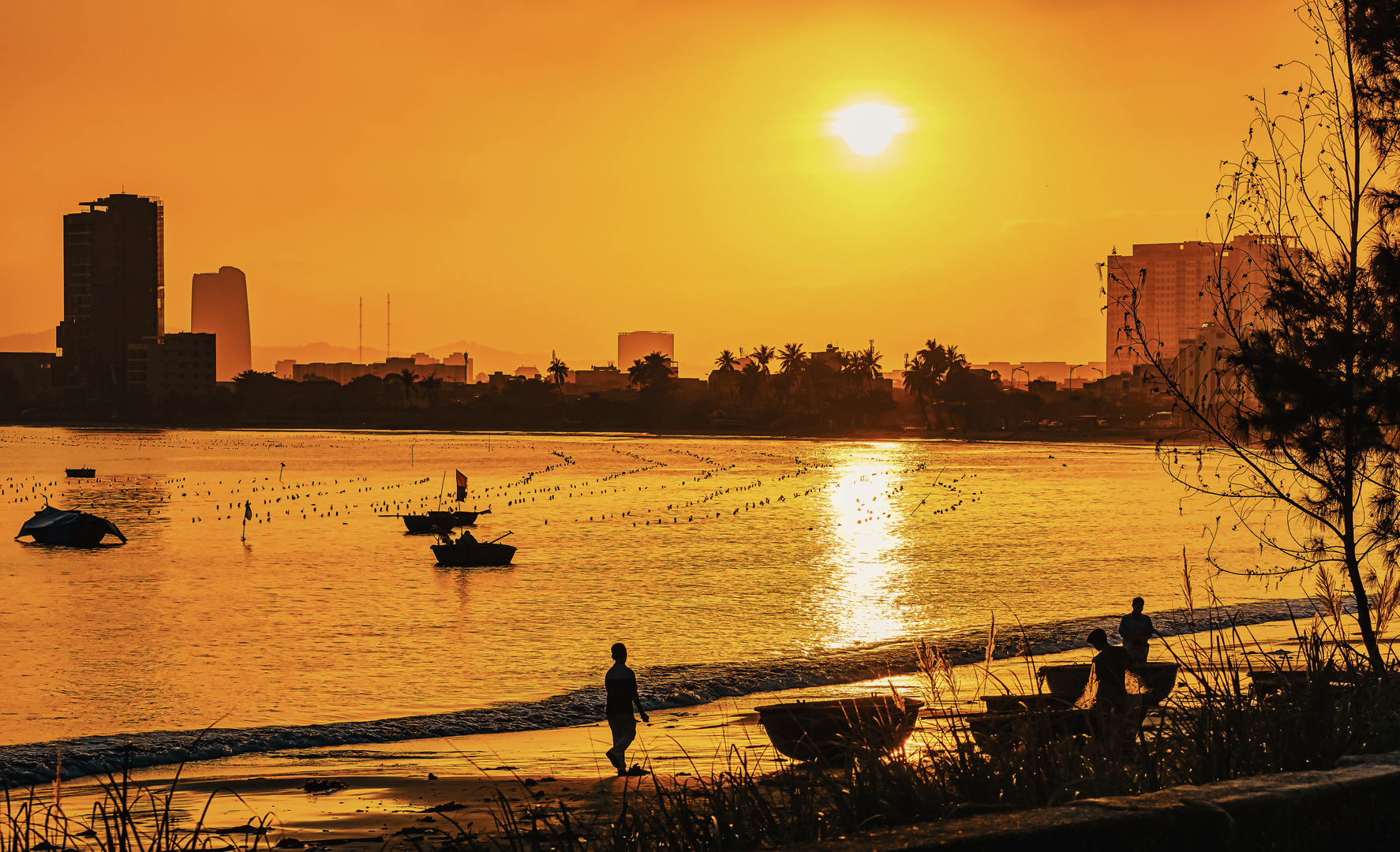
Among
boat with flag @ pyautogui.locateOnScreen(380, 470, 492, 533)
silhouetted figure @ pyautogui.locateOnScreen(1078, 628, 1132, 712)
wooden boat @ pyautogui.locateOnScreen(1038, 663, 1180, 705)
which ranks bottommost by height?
boat with flag @ pyautogui.locateOnScreen(380, 470, 492, 533)

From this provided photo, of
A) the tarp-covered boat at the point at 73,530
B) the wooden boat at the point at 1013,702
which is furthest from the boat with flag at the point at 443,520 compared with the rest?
the wooden boat at the point at 1013,702

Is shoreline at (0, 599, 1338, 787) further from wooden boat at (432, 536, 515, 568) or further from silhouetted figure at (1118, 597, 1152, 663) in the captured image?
wooden boat at (432, 536, 515, 568)

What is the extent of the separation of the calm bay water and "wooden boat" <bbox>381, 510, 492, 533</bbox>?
1.42m

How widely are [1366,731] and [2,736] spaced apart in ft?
76.0

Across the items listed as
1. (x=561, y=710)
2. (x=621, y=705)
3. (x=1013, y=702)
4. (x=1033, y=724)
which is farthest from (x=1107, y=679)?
(x=561, y=710)

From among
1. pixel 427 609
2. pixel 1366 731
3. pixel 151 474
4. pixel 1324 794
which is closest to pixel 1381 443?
pixel 1366 731

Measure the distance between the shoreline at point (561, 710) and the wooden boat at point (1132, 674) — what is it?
737 millimetres

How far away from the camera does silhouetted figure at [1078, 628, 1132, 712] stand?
12.8m

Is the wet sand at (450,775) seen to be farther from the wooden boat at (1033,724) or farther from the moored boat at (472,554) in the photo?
the moored boat at (472,554)

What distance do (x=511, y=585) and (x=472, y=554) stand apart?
4900 millimetres

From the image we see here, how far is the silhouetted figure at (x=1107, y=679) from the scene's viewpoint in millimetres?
12812

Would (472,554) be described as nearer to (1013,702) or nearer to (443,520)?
(443,520)

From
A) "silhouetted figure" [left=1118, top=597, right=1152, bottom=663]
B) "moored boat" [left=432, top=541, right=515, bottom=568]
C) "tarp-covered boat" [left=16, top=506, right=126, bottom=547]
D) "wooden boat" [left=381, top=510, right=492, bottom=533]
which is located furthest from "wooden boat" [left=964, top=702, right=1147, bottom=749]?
"tarp-covered boat" [left=16, top=506, right=126, bottom=547]

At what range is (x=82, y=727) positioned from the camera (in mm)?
23234
